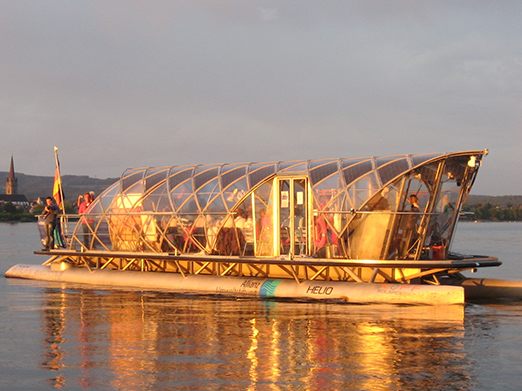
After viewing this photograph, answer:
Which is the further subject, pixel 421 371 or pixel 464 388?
pixel 421 371

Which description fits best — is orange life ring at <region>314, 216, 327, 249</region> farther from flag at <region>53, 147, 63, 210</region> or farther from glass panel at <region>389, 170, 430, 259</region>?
flag at <region>53, 147, 63, 210</region>

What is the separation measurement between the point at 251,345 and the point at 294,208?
9.84 meters

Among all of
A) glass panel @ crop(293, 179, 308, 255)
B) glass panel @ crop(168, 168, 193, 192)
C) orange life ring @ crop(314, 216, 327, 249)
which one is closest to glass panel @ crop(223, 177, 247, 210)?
glass panel @ crop(293, 179, 308, 255)

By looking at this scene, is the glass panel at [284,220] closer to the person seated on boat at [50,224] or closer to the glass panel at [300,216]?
the glass panel at [300,216]

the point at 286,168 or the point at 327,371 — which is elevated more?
the point at 286,168

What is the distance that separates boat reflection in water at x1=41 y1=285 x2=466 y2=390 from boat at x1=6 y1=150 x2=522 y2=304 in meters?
1.64

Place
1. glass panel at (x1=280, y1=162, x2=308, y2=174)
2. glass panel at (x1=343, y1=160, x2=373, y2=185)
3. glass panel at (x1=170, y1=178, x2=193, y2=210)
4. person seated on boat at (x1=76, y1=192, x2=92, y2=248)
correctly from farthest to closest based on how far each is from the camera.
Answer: person seated on boat at (x1=76, y1=192, x2=92, y2=248) < glass panel at (x1=170, y1=178, x2=193, y2=210) < glass panel at (x1=280, y1=162, x2=308, y2=174) < glass panel at (x1=343, y1=160, x2=373, y2=185)

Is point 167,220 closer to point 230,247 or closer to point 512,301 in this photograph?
point 230,247

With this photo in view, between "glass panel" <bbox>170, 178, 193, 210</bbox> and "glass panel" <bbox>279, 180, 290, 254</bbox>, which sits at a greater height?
"glass panel" <bbox>170, 178, 193, 210</bbox>

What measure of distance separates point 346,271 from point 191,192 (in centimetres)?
657

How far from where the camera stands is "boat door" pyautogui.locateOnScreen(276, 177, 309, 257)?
2817 centimetres

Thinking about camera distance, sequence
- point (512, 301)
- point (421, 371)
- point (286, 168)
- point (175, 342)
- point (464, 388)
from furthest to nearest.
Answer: point (286, 168) < point (512, 301) < point (175, 342) < point (421, 371) < point (464, 388)

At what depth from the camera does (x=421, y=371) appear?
16.1m

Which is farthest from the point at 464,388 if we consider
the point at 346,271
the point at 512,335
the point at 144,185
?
the point at 144,185
